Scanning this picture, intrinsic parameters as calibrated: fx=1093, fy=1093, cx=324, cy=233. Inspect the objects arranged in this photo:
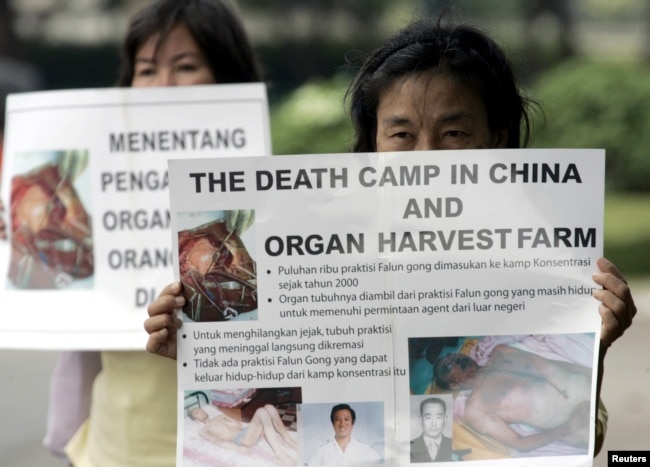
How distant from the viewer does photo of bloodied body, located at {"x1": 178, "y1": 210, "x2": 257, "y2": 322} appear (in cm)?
228

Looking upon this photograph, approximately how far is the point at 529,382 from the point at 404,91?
2.46 feet

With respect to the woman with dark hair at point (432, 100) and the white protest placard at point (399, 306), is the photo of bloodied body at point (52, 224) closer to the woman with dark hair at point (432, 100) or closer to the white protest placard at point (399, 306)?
the woman with dark hair at point (432, 100)

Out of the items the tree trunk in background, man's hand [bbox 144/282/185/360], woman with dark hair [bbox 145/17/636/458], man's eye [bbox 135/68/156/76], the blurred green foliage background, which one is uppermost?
the tree trunk in background

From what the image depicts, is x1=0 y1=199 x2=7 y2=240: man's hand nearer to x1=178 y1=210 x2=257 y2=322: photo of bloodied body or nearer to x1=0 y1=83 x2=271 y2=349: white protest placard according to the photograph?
x1=0 y1=83 x2=271 y2=349: white protest placard

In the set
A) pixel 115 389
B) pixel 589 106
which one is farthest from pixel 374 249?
pixel 589 106

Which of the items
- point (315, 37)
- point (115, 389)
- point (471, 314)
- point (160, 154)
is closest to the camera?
point (471, 314)

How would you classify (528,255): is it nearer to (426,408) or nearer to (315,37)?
(426,408)

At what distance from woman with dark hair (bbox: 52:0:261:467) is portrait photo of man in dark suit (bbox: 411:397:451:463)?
3.19 feet

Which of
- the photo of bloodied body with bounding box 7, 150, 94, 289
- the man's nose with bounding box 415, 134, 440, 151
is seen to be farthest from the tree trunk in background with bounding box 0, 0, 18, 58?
the man's nose with bounding box 415, 134, 440, 151

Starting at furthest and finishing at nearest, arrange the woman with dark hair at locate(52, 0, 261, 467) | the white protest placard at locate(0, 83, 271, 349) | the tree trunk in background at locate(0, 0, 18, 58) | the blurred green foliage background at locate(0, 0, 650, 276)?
the tree trunk in background at locate(0, 0, 18, 58)
the blurred green foliage background at locate(0, 0, 650, 276)
the white protest placard at locate(0, 83, 271, 349)
the woman with dark hair at locate(52, 0, 261, 467)

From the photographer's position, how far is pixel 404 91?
2.58m

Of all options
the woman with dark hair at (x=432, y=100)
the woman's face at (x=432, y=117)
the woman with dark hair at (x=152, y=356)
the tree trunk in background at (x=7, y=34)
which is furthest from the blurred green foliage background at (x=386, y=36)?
the woman's face at (x=432, y=117)

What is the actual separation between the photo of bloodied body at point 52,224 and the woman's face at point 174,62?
1.15ft

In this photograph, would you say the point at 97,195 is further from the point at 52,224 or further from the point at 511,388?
the point at 511,388
